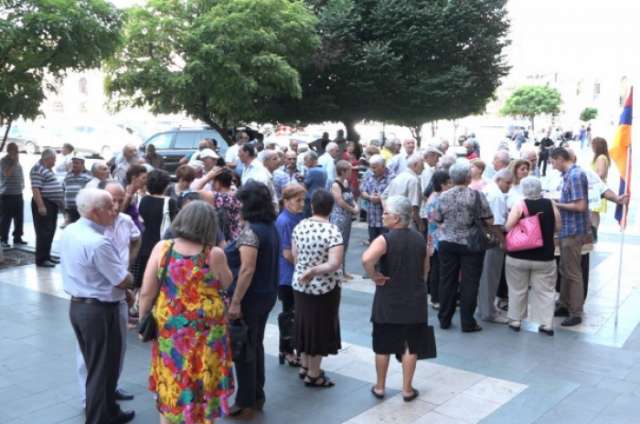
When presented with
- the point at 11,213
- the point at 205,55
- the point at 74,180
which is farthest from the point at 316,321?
the point at 205,55

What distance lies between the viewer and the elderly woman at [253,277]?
4465mm

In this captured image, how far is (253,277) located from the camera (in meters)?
4.59

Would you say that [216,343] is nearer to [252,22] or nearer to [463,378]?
[463,378]

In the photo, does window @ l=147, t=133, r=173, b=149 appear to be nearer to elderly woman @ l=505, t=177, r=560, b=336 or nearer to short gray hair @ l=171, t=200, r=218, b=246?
elderly woman @ l=505, t=177, r=560, b=336

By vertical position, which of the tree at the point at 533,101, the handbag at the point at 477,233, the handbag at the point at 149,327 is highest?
the tree at the point at 533,101

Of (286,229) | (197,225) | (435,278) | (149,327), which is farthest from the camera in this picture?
(435,278)

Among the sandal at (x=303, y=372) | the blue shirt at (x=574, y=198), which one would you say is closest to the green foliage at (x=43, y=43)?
the sandal at (x=303, y=372)

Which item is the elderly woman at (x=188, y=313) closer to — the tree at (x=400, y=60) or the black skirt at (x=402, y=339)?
the black skirt at (x=402, y=339)

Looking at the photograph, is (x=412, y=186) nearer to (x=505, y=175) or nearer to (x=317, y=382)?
(x=505, y=175)

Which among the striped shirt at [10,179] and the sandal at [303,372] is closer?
the sandal at [303,372]

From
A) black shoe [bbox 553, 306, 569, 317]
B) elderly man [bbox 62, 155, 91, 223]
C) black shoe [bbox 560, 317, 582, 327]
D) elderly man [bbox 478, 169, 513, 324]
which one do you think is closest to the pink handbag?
elderly man [bbox 478, 169, 513, 324]

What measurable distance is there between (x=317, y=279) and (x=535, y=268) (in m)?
2.80

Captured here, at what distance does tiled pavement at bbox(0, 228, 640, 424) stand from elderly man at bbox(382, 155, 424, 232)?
61.4 inches

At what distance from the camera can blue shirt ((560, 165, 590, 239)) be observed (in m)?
6.93
